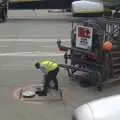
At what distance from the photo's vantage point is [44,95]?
36.3ft

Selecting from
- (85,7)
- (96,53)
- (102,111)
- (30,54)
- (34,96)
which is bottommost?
(34,96)

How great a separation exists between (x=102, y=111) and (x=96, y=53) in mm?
6831

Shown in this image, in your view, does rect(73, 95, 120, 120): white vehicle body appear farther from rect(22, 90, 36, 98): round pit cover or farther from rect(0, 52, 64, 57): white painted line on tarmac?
rect(0, 52, 64, 57): white painted line on tarmac

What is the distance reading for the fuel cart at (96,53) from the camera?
1178cm

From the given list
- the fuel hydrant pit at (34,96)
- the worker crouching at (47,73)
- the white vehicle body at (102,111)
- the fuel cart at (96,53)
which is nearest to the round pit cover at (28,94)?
the fuel hydrant pit at (34,96)

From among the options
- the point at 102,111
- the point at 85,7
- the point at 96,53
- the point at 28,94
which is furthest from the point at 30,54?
the point at 85,7

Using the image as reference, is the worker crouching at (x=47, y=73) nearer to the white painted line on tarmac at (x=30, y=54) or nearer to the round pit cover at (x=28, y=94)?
the round pit cover at (x=28, y=94)

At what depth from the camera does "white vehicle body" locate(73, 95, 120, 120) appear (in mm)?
4918

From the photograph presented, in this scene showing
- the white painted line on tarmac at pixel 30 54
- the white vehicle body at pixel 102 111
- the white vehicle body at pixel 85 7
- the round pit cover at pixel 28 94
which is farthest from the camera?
the white vehicle body at pixel 85 7

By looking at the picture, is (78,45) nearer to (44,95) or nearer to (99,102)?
(44,95)

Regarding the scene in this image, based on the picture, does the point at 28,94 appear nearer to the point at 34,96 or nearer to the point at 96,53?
the point at 34,96

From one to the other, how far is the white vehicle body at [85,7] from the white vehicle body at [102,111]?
2291 centimetres

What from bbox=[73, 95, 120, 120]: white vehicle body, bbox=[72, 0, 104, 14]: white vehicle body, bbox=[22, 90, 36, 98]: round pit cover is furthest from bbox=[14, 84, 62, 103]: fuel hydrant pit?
bbox=[72, 0, 104, 14]: white vehicle body

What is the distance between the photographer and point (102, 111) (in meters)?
5.07
